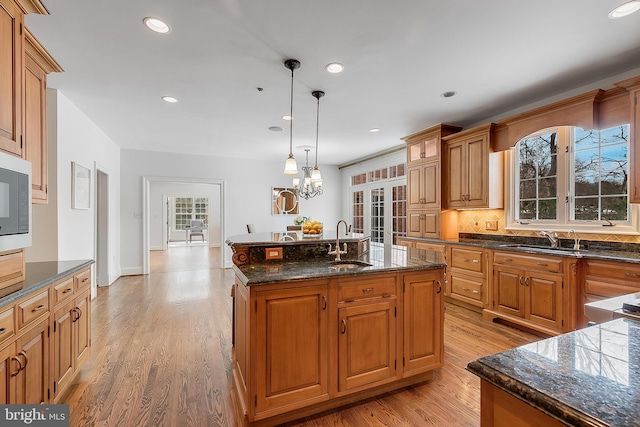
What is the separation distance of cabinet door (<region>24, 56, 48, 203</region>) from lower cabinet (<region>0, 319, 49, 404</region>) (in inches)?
39.7

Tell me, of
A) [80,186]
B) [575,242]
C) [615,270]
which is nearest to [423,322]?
[615,270]

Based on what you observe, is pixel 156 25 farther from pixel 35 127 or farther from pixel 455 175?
pixel 455 175

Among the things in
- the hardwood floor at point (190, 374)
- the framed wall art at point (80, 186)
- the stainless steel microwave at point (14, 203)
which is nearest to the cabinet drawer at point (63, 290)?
the stainless steel microwave at point (14, 203)

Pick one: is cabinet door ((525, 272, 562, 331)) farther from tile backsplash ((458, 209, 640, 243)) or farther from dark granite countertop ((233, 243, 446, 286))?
dark granite countertop ((233, 243, 446, 286))

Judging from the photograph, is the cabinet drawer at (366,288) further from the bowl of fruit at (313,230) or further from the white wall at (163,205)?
the white wall at (163,205)

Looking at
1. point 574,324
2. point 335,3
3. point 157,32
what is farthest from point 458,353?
point 157,32

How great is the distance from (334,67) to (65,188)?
3376 millimetres

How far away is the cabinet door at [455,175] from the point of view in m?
4.10

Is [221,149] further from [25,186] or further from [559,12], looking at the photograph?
[559,12]

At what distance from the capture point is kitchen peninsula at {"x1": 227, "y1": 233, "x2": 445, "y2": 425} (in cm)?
169

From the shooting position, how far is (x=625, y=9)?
1928 mm

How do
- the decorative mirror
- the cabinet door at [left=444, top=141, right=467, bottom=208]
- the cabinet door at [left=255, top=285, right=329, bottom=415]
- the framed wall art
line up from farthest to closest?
the decorative mirror, the cabinet door at [left=444, top=141, right=467, bottom=208], the framed wall art, the cabinet door at [left=255, top=285, right=329, bottom=415]

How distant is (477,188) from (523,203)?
1.90 feet

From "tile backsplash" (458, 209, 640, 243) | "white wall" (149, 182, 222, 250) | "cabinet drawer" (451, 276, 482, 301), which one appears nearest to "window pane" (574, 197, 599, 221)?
"tile backsplash" (458, 209, 640, 243)
